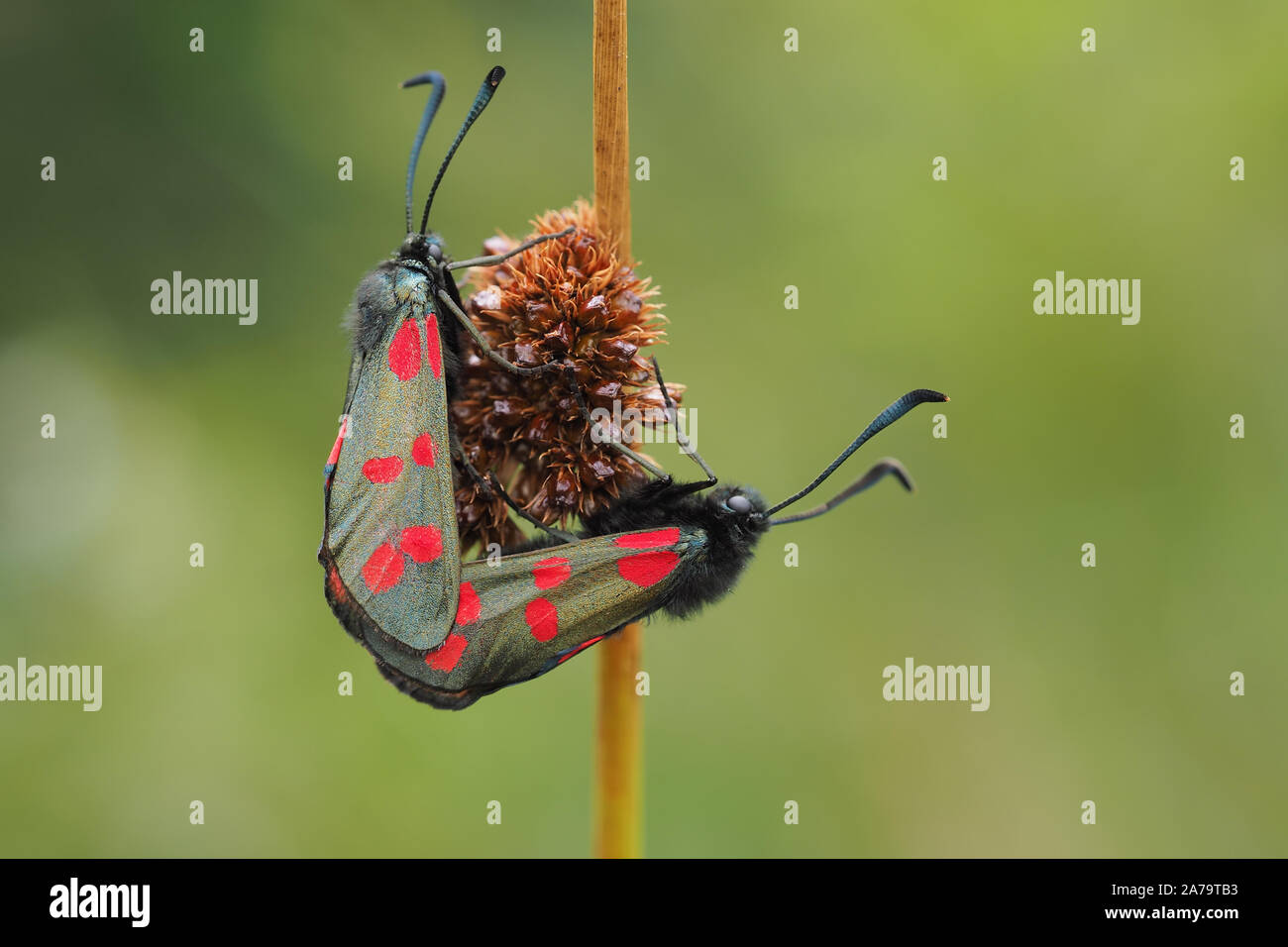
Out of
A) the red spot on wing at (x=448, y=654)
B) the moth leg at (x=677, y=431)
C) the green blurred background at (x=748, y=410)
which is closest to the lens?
the red spot on wing at (x=448, y=654)

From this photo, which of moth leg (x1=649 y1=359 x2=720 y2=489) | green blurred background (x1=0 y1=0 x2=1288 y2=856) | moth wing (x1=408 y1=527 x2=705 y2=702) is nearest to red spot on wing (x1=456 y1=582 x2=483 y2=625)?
moth wing (x1=408 y1=527 x2=705 y2=702)

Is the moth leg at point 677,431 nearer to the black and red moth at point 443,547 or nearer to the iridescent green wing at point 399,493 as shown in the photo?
the black and red moth at point 443,547

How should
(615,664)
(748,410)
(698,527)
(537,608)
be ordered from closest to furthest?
1. (615,664)
2. (537,608)
3. (698,527)
4. (748,410)

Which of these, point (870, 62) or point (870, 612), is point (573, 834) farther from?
point (870, 62)

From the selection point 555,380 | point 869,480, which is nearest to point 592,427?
point 555,380

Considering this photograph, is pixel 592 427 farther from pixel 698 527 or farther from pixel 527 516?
pixel 698 527

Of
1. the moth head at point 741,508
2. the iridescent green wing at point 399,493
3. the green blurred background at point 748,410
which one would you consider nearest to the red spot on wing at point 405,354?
the iridescent green wing at point 399,493

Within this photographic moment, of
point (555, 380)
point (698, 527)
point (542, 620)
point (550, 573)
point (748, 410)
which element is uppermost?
point (748, 410)
